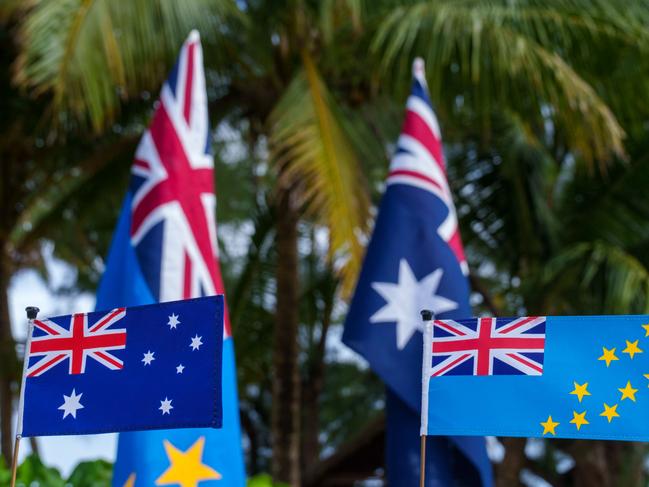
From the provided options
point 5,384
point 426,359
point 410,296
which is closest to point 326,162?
point 410,296

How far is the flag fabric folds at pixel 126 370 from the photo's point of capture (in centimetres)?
545

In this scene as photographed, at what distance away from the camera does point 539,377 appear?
18.3ft

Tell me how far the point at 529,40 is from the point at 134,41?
3.15m

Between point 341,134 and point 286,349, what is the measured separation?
2284 mm

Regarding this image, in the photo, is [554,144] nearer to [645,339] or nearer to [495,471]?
[495,471]

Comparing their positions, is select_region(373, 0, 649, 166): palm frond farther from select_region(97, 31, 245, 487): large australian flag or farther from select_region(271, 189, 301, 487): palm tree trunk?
select_region(271, 189, 301, 487): palm tree trunk

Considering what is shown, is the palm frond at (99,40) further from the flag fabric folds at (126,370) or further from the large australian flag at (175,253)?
the flag fabric folds at (126,370)

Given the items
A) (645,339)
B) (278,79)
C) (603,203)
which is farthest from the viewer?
(603,203)

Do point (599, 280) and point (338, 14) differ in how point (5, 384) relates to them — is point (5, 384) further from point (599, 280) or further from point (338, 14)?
point (599, 280)

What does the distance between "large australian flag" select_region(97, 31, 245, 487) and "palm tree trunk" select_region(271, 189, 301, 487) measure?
104 inches

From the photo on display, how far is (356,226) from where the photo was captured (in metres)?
9.13

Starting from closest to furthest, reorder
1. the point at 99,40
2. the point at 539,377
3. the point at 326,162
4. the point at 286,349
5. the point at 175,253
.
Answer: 1. the point at 539,377
2. the point at 175,253
3. the point at 99,40
4. the point at 326,162
5. the point at 286,349

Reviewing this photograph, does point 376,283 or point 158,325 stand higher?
point 376,283

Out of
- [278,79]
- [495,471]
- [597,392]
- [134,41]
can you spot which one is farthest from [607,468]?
[597,392]
